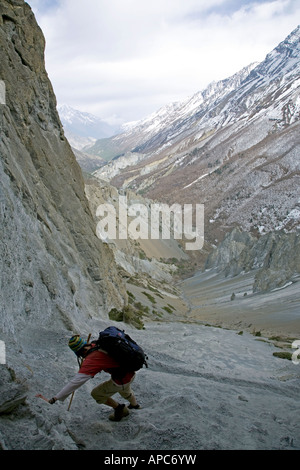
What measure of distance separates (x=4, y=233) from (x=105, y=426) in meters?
5.51

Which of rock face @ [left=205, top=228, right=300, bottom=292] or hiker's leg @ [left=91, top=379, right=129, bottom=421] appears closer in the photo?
hiker's leg @ [left=91, top=379, right=129, bottom=421]

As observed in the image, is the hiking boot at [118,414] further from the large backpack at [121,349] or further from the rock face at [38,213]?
the rock face at [38,213]

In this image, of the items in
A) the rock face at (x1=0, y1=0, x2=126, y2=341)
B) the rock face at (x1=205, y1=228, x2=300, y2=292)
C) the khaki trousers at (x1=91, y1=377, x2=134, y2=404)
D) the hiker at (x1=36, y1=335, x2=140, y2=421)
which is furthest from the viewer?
the rock face at (x1=205, y1=228, x2=300, y2=292)

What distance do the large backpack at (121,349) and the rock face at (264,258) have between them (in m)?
38.9

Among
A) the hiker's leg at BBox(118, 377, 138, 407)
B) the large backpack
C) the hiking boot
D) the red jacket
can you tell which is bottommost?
the hiking boot

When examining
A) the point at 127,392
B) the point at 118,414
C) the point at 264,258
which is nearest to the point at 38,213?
the point at 127,392

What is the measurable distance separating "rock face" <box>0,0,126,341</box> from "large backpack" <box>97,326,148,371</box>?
115 inches

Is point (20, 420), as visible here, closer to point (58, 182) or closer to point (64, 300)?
point (64, 300)

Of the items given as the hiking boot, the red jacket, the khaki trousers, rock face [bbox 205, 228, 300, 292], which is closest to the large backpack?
the red jacket

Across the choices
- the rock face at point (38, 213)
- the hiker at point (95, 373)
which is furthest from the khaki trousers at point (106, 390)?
the rock face at point (38, 213)

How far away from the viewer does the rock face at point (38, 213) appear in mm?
9602

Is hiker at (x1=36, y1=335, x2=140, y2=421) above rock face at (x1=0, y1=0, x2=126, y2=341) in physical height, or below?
below

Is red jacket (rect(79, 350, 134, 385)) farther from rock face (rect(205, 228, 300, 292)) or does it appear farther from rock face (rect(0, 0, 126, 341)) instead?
rock face (rect(205, 228, 300, 292))

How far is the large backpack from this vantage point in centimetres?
532
